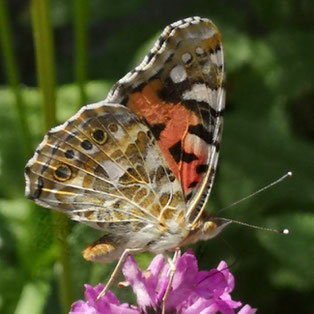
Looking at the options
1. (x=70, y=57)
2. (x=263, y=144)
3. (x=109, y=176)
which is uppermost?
(x=109, y=176)

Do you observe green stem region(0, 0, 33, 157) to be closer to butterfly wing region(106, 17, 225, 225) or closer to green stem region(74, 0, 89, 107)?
green stem region(74, 0, 89, 107)

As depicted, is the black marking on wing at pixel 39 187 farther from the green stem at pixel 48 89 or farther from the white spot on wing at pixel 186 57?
the green stem at pixel 48 89

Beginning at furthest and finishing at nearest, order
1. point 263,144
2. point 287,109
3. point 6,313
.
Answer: point 287,109
point 263,144
point 6,313

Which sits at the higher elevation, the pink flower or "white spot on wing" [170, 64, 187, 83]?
"white spot on wing" [170, 64, 187, 83]

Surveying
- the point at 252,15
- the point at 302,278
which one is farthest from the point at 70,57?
the point at 302,278

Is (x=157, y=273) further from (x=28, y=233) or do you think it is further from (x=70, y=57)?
(x=70, y=57)

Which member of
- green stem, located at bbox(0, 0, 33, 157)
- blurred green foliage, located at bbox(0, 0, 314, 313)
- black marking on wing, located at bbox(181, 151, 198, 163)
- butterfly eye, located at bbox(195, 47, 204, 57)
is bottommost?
blurred green foliage, located at bbox(0, 0, 314, 313)

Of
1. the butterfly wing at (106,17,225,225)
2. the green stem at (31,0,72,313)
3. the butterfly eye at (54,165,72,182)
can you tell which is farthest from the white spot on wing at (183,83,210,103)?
the green stem at (31,0,72,313)

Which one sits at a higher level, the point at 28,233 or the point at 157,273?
the point at 157,273
